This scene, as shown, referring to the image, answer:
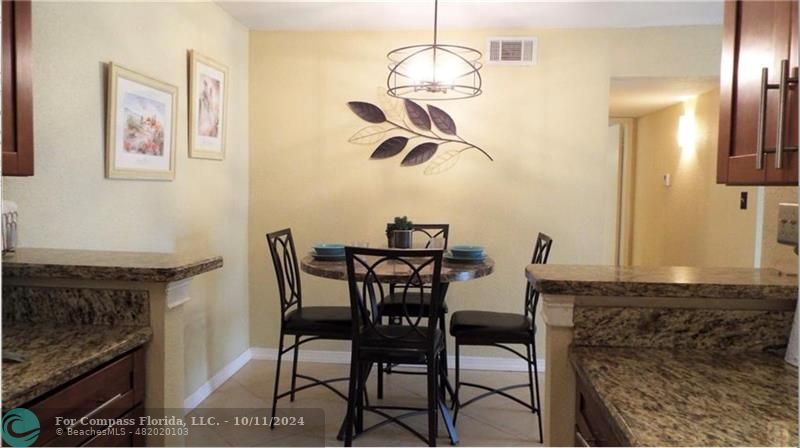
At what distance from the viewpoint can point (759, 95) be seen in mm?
1177

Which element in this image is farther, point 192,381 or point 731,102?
point 192,381

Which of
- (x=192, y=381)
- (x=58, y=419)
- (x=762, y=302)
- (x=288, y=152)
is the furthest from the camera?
(x=288, y=152)

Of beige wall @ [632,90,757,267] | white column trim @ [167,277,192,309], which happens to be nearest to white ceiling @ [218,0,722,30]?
beige wall @ [632,90,757,267]

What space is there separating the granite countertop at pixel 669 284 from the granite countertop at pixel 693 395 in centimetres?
15

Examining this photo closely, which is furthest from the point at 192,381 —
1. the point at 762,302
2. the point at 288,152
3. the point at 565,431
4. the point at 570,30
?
the point at 570,30

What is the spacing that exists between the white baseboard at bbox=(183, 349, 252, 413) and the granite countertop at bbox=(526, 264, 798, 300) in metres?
2.11

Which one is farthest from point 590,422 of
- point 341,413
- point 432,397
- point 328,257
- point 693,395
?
point 341,413

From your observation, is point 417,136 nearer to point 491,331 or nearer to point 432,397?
point 491,331

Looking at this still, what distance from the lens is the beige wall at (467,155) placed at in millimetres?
3660

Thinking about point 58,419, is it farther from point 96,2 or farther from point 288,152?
point 288,152

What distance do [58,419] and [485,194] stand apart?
116 inches

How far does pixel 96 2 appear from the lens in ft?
7.34

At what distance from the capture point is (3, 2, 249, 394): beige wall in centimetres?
198

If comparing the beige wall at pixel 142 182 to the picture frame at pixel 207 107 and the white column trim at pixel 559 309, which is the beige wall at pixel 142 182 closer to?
the picture frame at pixel 207 107
